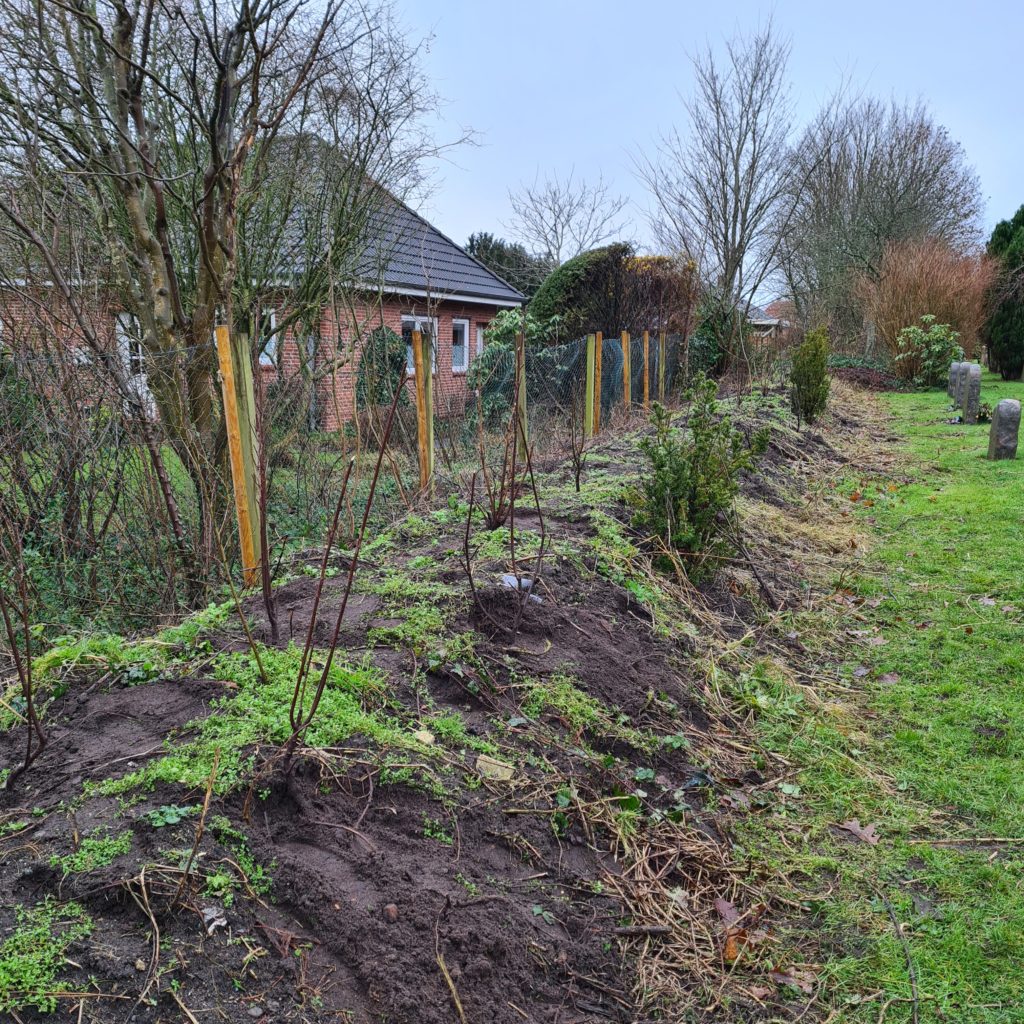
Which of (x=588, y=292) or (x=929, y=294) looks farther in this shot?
(x=929, y=294)

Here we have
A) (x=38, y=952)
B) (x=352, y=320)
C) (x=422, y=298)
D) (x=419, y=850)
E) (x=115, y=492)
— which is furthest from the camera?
(x=422, y=298)

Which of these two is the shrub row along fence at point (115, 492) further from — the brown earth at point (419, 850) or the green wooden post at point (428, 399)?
the green wooden post at point (428, 399)

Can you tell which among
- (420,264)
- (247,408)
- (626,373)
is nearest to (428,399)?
(247,408)

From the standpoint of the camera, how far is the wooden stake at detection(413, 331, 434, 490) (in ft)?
19.6

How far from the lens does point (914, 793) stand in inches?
115

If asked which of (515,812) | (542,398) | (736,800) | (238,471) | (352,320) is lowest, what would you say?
(736,800)

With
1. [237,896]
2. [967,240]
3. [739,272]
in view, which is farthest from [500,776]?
[967,240]

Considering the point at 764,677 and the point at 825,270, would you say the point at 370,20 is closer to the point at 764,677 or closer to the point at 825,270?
the point at 764,677

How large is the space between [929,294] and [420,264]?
13.7m

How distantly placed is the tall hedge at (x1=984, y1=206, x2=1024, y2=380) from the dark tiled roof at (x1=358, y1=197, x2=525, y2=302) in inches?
517

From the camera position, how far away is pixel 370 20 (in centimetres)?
709

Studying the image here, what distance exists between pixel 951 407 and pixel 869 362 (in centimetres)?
752

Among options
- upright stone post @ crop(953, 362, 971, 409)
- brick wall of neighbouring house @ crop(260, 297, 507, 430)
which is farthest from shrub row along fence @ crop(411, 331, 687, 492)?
upright stone post @ crop(953, 362, 971, 409)

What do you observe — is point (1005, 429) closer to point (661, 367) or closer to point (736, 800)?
point (661, 367)
